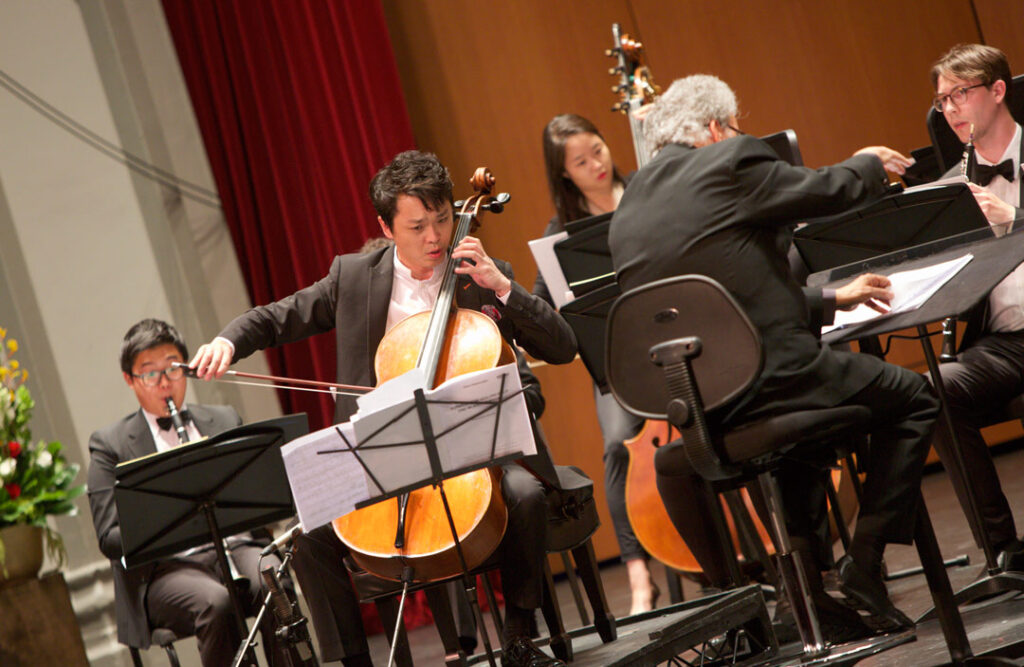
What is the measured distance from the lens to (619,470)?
12.5 ft

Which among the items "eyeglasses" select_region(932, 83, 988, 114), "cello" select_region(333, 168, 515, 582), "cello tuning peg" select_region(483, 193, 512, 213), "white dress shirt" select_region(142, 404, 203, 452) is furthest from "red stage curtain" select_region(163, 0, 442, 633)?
"eyeglasses" select_region(932, 83, 988, 114)

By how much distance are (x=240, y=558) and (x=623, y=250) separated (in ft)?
6.15

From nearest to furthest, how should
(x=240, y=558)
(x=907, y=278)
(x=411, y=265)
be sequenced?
(x=907, y=278) < (x=411, y=265) < (x=240, y=558)

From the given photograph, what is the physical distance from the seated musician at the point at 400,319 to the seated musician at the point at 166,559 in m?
0.54

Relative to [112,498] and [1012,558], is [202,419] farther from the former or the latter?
[1012,558]

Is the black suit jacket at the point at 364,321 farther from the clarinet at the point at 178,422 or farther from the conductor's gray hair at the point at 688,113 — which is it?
the clarinet at the point at 178,422

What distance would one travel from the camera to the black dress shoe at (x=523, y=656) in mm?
2454

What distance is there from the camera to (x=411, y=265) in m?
2.96

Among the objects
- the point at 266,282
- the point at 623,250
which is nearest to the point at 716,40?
the point at 266,282

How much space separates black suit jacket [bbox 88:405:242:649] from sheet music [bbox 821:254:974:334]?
214cm

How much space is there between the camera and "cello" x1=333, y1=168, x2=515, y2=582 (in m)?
2.45

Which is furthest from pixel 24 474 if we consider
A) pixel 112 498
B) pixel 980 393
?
pixel 980 393

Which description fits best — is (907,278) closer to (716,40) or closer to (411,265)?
(411,265)

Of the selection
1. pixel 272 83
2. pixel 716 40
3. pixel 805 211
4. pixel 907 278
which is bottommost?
pixel 907 278
